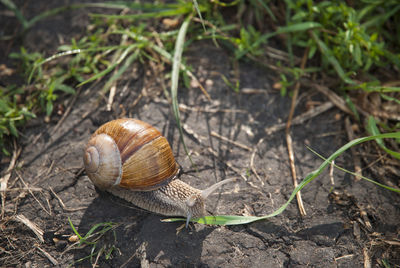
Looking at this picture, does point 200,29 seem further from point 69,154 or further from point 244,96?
point 69,154

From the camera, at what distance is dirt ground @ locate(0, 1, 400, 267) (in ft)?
7.61

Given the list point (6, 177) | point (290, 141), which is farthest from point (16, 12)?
point (290, 141)

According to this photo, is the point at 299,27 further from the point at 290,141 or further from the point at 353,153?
the point at 353,153

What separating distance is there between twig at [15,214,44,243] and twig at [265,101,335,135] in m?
2.14

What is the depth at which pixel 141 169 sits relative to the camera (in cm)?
240

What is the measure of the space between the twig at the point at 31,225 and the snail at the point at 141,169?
22.4 inches

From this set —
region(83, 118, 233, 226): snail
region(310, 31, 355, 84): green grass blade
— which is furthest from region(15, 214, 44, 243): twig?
region(310, 31, 355, 84): green grass blade

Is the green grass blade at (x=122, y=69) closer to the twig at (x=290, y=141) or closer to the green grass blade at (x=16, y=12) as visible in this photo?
the green grass blade at (x=16, y=12)

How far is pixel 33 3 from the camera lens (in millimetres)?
3645

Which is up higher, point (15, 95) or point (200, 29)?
point (200, 29)

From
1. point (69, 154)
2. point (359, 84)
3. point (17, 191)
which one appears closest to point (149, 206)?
point (69, 154)

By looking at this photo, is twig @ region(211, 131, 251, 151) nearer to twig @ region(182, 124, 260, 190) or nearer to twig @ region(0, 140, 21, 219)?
twig @ region(182, 124, 260, 190)

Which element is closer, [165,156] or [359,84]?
[165,156]

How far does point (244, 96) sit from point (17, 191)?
7.41ft
